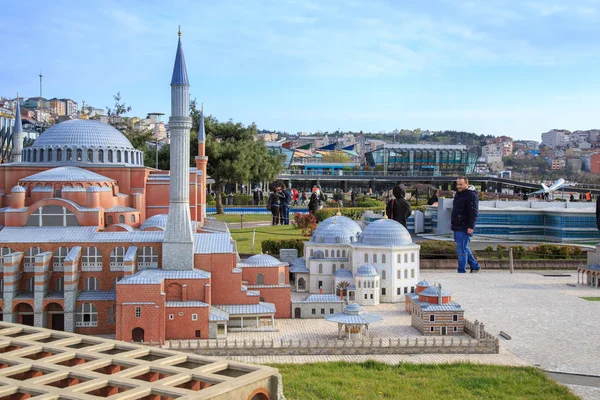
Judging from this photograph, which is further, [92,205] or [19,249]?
[92,205]

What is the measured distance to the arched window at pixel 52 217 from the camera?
31.0 metres

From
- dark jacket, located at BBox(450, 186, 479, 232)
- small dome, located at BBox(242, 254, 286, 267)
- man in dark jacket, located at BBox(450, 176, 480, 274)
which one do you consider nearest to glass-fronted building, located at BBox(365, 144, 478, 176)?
small dome, located at BBox(242, 254, 286, 267)

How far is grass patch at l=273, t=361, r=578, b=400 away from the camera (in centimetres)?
2156

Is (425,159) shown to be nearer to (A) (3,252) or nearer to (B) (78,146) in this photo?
(B) (78,146)

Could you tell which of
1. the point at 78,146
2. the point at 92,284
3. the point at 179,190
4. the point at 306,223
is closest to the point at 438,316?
the point at 179,190

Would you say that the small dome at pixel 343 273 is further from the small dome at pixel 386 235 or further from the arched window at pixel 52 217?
the arched window at pixel 52 217

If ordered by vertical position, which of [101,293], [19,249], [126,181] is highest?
[126,181]

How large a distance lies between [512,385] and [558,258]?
2705 cm

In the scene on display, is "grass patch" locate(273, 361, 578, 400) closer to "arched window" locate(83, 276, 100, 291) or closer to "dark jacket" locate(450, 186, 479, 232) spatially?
"arched window" locate(83, 276, 100, 291)

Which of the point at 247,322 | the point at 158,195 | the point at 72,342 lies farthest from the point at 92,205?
the point at 72,342

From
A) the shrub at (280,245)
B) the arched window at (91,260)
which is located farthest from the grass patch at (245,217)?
the arched window at (91,260)

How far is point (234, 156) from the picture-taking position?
5825cm

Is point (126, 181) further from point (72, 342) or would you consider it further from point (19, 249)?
point (72, 342)

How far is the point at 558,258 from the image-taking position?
47.1 meters
